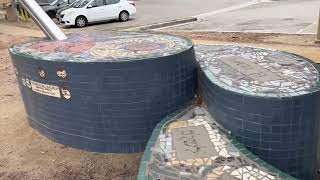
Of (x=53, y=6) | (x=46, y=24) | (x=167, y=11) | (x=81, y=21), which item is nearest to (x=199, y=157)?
(x=46, y=24)

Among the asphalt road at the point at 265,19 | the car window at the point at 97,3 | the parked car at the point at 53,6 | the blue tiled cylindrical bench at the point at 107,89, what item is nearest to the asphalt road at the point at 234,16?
the asphalt road at the point at 265,19

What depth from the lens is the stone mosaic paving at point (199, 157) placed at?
147 inches

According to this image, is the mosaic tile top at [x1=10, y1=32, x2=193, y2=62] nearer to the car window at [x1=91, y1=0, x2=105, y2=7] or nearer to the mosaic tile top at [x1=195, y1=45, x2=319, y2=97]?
the mosaic tile top at [x1=195, y1=45, x2=319, y2=97]

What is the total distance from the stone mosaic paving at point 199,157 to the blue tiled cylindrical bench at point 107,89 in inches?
25.1

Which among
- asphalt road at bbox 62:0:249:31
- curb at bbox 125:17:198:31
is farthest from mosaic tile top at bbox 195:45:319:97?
asphalt road at bbox 62:0:249:31

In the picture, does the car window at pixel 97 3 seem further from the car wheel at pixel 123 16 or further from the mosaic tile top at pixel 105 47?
the mosaic tile top at pixel 105 47

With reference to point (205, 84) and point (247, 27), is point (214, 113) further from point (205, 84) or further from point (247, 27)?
point (247, 27)

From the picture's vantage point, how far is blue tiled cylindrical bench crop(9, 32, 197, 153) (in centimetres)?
516

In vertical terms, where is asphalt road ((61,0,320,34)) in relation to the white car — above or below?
below

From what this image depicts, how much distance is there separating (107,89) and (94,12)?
1427 centimetres

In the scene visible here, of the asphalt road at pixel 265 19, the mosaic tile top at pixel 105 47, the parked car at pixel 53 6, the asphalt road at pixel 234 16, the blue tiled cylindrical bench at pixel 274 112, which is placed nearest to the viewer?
the blue tiled cylindrical bench at pixel 274 112

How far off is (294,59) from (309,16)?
12.7m

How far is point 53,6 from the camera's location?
21906mm

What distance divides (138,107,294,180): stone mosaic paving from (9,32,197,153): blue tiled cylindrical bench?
0.64 meters
